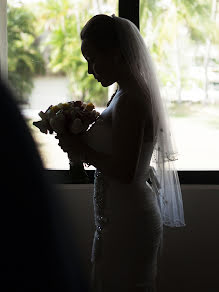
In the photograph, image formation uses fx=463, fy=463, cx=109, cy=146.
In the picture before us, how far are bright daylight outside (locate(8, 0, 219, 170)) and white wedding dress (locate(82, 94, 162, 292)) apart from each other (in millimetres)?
970

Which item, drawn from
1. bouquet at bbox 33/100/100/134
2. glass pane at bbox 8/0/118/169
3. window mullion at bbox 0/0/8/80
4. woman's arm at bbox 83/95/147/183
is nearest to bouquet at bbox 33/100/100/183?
bouquet at bbox 33/100/100/134

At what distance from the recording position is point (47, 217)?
353mm

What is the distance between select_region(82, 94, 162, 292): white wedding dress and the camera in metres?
1.64

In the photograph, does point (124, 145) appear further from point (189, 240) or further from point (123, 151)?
point (189, 240)

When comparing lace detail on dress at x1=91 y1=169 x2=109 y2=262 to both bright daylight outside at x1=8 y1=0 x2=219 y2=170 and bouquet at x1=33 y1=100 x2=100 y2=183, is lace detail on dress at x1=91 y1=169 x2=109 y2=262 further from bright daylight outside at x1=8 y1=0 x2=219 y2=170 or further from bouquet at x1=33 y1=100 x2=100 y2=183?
bright daylight outside at x1=8 y1=0 x2=219 y2=170

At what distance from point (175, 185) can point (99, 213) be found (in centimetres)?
45

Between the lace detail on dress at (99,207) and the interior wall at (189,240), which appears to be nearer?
the lace detail on dress at (99,207)

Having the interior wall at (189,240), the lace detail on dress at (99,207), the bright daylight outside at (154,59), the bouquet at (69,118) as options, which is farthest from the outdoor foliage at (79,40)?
the lace detail on dress at (99,207)

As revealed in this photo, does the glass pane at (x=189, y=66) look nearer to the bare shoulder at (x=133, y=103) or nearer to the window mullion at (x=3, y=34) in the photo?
the window mullion at (x=3, y=34)

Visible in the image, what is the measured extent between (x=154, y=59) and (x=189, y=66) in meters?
0.21

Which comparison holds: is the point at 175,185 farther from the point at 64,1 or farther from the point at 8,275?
the point at 8,275

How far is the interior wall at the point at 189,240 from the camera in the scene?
8.51 ft

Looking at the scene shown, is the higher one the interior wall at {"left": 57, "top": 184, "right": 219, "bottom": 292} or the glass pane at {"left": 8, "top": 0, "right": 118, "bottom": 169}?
the glass pane at {"left": 8, "top": 0, "right": 118, "bottom": 169}

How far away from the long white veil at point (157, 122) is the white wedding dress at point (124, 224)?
0.48 ft
